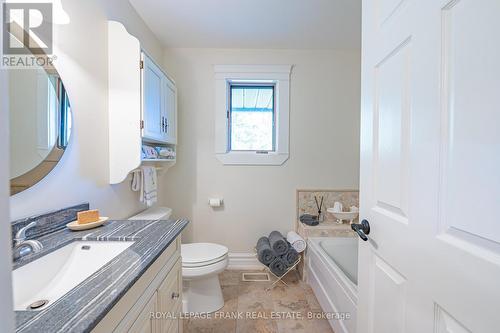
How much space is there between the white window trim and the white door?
155cm

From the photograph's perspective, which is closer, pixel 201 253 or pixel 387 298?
pixel 387 298

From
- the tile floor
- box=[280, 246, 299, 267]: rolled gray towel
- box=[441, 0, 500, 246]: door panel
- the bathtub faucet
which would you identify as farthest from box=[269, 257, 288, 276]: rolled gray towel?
box=[441, 0, 500, 246]: door panel

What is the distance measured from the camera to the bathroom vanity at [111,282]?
524mm

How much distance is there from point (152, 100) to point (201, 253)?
1.21 meters

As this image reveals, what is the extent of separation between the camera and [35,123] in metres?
0.96

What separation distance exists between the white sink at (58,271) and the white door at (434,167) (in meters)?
1.03

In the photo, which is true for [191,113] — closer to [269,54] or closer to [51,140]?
[269,54]

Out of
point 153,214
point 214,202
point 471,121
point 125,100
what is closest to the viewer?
point 471,121

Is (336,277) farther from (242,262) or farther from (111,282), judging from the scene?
(111,282)

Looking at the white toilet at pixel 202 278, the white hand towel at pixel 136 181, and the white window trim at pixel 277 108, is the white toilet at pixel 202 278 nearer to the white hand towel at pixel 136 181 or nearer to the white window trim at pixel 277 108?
the white hand towel at pixel 136 181

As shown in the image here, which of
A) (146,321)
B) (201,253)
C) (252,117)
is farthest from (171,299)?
(252,117)

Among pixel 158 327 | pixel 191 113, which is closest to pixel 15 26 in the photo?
pixel 158 327

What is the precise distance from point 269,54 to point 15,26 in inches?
79.9

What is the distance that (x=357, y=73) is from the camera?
2.50m
